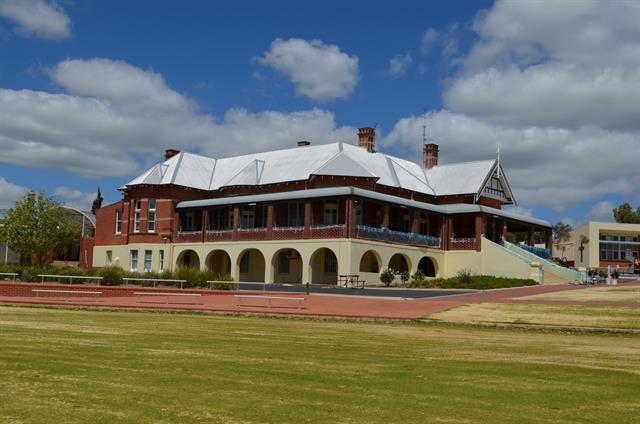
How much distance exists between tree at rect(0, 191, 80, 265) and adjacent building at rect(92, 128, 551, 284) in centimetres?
501

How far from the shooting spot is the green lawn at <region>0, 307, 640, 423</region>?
22.5 feet

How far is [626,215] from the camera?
117875mm

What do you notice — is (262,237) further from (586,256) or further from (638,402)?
(586,256)

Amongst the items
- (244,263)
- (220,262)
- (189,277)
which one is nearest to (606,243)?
(244,263)

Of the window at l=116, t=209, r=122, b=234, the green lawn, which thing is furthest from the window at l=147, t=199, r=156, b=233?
the green lawn

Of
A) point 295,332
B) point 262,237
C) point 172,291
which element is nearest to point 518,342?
point 295,332

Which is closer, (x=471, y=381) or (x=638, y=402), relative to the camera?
(x=638, y=402)

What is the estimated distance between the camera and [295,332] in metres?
17.1

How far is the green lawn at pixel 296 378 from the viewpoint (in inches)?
271

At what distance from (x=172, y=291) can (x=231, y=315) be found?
29.0 feet

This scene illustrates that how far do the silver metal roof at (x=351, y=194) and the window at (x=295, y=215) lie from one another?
1.22 meters

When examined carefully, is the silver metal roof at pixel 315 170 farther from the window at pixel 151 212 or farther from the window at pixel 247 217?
the window at pixel 247 217

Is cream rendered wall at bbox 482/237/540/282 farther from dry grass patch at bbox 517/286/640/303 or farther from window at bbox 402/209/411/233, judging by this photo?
dry grass patch at bbox 517/286/640/303

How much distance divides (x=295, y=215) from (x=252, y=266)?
564 centimetres
